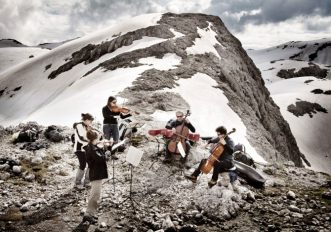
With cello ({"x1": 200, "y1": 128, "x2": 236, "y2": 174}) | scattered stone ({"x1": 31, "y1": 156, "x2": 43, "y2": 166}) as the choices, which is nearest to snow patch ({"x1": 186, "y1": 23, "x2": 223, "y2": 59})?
scattered stone ({"x1": 31, "y1": 156, "x2": 43, "y2": 166})

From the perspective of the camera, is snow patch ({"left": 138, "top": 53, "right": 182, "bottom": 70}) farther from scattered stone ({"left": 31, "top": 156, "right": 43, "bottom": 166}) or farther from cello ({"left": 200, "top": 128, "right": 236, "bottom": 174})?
cello ({"left": 200, "top": 128, "right": 236, "bottom": 174})

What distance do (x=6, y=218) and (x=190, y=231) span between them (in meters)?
6.08

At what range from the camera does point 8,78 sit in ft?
206

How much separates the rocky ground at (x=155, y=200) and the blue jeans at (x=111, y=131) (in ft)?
4.45

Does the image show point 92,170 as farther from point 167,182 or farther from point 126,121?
point 126,121

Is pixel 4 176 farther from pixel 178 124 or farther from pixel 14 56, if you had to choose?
pixel 14 56

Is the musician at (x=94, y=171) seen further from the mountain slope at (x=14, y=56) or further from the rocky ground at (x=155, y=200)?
the mountain slope at (x=14, y=56)

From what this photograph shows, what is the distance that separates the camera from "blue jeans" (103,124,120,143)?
52.4 feet

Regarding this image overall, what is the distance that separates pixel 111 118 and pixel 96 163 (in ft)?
17.4

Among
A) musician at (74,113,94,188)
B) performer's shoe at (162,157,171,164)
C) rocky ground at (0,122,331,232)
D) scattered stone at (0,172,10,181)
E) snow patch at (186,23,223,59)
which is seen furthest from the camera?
snow patch at (186,23,223,59)

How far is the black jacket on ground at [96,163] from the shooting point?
1076cm

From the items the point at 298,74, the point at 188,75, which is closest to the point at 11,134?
the point at 188,75

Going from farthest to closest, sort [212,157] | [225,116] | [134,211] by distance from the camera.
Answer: [225,116] < [212,157] < [134,211]

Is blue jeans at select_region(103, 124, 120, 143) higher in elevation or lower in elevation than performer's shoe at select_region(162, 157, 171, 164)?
higher
